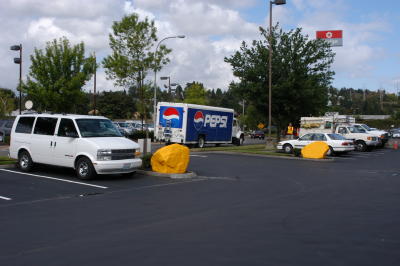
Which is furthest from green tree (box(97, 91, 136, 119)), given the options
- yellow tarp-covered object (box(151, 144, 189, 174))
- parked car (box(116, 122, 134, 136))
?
yellow tarp-covered object (box(151, 144, 189, 174))

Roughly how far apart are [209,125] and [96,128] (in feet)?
61.6

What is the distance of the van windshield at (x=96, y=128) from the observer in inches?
581

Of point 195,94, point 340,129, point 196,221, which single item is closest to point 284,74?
point 340,129

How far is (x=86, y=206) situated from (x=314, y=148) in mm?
16813

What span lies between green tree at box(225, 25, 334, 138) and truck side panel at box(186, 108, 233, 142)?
2409 millimetres

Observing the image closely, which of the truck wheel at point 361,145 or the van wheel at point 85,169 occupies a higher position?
the truck wheel at point 361,145

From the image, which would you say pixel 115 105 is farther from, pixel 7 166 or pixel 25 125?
pixel 25 125

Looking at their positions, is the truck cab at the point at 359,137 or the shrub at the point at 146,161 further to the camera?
the truck cab at the point at 359,137

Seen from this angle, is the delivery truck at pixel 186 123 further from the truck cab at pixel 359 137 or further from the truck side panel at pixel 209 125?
the truck cab at pixel 359 137

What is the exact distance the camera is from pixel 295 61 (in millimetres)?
34031

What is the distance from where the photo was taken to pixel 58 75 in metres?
35.5

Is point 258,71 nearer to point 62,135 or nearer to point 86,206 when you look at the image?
point 62,135

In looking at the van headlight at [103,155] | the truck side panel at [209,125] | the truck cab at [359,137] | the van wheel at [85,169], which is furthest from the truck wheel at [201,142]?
the van headlight at [103,155]

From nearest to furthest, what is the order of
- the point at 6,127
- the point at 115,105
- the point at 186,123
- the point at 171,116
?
the point at 186,123
the point at 171,116
the point at 6,127
the point at 115,105
